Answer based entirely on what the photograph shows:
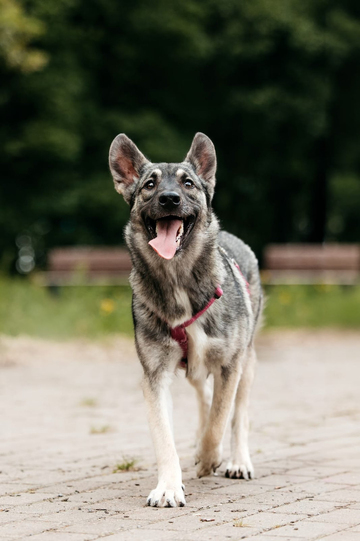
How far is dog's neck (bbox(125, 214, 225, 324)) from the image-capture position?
19.5 feet

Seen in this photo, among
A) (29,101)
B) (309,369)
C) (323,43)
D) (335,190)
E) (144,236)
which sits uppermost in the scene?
(323,43)

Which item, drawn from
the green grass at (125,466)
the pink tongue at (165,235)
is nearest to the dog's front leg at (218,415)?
the green grass at (125,466)

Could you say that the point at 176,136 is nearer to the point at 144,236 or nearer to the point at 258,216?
the point at 258,216

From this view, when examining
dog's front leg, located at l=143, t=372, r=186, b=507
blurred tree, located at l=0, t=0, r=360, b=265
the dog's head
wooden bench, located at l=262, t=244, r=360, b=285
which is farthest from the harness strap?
blurred tree, located at l=0, t=0, r=360, b=265

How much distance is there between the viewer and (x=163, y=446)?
18.0 ft

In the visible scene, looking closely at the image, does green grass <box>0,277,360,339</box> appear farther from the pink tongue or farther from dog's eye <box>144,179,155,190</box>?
the pink tongue

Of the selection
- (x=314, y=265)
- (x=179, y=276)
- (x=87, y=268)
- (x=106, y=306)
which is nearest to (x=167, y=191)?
(x=179, y=276)

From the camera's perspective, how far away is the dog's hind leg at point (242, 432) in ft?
20.1

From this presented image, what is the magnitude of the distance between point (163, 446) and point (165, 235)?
4.15 ft

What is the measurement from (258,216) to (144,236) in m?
32.8

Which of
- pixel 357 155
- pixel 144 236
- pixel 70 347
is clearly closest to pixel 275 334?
pixel 70 347

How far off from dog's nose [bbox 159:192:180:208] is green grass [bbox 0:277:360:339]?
25.7ft

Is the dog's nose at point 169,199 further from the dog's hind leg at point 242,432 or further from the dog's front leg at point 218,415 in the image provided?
the dog's hind leg at point 242,432

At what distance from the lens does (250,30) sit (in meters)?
33.5
